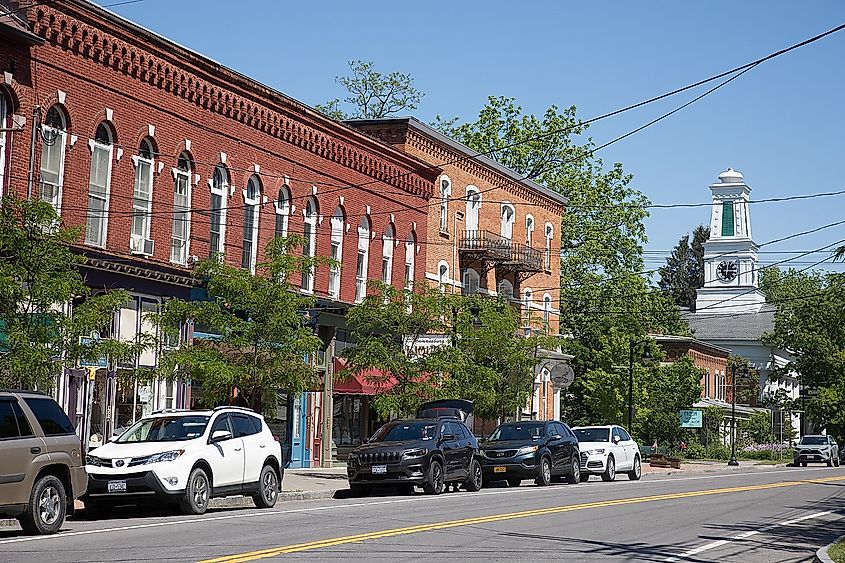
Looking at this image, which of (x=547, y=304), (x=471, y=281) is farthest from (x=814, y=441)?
(x=471, y=281)

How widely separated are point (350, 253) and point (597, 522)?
20884 millimetres

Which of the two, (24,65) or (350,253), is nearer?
(24,65)

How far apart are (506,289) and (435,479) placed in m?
25.6

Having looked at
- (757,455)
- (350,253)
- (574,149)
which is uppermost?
(574,149)

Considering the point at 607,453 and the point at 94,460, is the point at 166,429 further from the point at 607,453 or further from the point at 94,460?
the point at 607,453

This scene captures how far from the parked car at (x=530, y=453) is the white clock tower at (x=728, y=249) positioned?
96569 millimetres

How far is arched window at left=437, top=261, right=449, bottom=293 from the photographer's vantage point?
151ft

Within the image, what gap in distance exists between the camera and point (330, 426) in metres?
38.2

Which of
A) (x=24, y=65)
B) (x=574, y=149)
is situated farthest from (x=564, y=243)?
(x=24, y=65)

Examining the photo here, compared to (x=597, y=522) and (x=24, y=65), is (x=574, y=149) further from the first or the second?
(x=597, y=522)

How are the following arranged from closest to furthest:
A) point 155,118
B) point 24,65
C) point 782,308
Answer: point 24,65
point 155,118
point 782,308

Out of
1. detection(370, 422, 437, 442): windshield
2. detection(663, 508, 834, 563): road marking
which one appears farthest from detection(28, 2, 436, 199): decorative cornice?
detection(663, 508, 834, 563): road marking

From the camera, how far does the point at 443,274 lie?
46656mm

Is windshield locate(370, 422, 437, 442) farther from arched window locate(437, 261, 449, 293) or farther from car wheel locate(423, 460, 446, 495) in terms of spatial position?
arched window locate(437, 261, 449, 293)
